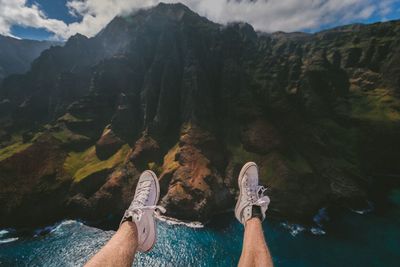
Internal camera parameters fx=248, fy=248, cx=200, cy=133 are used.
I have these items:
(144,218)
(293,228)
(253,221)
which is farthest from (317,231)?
(144,218)

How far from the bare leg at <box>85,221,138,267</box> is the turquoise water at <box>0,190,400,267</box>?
39.5 m

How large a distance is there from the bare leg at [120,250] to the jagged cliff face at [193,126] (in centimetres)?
5039

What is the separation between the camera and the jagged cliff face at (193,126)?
208 feet

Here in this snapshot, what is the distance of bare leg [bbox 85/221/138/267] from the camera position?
6.16 m

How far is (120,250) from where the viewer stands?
22.7 ft

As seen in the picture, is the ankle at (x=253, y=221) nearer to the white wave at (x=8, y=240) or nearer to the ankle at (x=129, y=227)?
the ankle at (x=129, y=227)

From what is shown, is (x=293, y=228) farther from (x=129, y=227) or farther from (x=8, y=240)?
(x=8, y=240)

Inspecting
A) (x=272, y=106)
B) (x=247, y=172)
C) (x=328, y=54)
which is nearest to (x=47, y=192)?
(x=247, y=172)

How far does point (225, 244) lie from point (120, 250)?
45.9 meters

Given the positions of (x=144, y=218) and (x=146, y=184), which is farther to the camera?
(x=146, y=184)

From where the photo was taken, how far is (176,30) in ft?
371

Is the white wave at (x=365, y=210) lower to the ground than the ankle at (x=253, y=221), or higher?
lower

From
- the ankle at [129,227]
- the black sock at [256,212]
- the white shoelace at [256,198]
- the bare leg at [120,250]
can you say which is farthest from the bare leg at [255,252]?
the ankle at [129,227]

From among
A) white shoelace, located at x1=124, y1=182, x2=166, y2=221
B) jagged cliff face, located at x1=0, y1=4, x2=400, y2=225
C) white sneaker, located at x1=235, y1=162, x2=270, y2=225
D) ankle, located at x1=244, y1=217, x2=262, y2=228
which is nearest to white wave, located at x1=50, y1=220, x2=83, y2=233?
jagged cliff face, located at x1=0, y1=4, x2=400, y2=225
